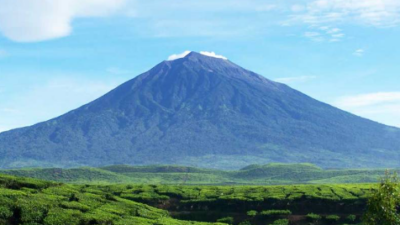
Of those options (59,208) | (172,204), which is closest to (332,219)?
(172,204)

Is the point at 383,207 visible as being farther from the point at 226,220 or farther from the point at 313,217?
the point at 226,220

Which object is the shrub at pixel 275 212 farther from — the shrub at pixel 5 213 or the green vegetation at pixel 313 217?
the shrub at pixel 5 213

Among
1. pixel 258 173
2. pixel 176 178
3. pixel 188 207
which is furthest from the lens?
pixel 258 173

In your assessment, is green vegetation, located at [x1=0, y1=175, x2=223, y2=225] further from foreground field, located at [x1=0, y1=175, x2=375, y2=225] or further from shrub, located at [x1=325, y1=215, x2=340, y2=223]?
shrub, located at [x1=325, y1=215, x2=340, y2=223]

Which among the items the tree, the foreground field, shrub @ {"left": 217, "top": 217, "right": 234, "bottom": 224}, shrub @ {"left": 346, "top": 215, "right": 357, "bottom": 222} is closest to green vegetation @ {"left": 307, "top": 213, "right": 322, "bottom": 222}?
the foreground field

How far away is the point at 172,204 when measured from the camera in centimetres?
5516

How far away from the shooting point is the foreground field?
33312 millimetres

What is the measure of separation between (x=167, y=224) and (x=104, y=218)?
4.83 m

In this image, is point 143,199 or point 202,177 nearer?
point 143,199

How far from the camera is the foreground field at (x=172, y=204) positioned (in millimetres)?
33312

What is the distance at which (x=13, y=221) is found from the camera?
31562 millimetres

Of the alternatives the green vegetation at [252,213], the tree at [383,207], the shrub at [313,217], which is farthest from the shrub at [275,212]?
the tree at [383,207]

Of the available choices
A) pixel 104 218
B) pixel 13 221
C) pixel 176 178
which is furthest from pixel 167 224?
pixel 176 178

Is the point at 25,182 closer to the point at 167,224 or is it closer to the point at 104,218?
the point at 104,218
